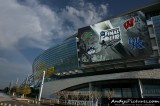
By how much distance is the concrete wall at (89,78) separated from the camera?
55622 mm

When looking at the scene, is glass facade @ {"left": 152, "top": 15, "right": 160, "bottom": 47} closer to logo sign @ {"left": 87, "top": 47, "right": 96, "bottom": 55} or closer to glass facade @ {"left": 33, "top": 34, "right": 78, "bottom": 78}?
logo sign @ {"left": 87, "top": 47, "right": 96, "bottom": 55}

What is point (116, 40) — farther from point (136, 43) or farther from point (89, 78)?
point (89, 78)

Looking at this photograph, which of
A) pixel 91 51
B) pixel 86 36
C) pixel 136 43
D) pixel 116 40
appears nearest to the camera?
pixel 136 43

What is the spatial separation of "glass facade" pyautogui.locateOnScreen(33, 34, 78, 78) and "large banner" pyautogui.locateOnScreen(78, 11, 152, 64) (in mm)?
6544

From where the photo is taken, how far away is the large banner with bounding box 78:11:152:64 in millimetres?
61156

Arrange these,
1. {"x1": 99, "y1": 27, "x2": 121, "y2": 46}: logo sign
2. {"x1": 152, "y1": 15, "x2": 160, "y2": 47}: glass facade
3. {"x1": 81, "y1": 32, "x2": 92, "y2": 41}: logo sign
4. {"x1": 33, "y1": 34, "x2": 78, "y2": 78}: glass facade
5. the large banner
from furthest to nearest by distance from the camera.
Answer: {"x1": 33, "y1": 34, "x2": 78, "y2": 78}: glass facade → {"x1": 81, "y1": 32, "x2": 92, "y2": 41}: logo sign → {"x1": 99, "y1": 27, "x2": 121, "y2": 46}: logo sign → {"x1": 152, "y1": 15, "x2": 160, "y2": 47}: glass facade → the large banner

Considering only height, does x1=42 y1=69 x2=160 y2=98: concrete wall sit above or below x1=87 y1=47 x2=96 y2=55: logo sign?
below

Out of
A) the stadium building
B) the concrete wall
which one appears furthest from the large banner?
the concrete wall

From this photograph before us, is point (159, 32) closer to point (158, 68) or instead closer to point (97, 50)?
point (158, 68)

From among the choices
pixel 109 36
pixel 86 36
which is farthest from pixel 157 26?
pixel 86 36

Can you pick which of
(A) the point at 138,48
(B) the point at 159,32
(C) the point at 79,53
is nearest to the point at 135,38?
(A) the point at 138,48

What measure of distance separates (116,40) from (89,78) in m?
18.0

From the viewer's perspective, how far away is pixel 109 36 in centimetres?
6825

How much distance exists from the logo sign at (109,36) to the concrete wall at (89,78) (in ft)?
41.9
